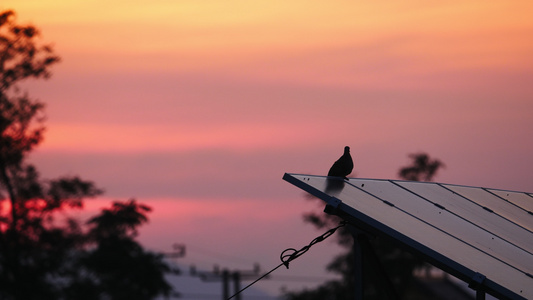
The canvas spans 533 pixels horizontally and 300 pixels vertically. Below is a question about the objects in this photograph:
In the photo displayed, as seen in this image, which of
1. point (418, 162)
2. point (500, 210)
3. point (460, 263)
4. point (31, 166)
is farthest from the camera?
point (418, 162)

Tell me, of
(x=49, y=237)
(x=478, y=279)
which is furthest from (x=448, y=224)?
(x=49, y=237)

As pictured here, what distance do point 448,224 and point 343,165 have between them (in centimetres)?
178

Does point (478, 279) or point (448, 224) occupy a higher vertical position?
point (448, 224)

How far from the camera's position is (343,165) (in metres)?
12.9

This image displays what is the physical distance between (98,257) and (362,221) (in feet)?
122

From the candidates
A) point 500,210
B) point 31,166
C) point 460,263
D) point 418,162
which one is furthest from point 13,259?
point 460,263

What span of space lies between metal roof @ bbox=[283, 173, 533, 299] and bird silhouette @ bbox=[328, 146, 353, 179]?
0.13 metres

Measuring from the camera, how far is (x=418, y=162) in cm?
5350

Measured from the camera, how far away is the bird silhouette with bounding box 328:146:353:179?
12.9 meters

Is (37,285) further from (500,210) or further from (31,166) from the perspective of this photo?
(500,210)

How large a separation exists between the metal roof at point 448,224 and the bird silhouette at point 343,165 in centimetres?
13

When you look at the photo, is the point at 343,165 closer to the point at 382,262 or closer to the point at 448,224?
the point at 448,224

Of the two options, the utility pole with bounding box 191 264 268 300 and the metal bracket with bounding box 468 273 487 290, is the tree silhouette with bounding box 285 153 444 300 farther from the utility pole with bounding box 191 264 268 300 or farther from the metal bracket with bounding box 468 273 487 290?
the metal bracket with bounding box 468 273 487 290

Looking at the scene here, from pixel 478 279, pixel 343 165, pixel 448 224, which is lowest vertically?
pixel 478 279
